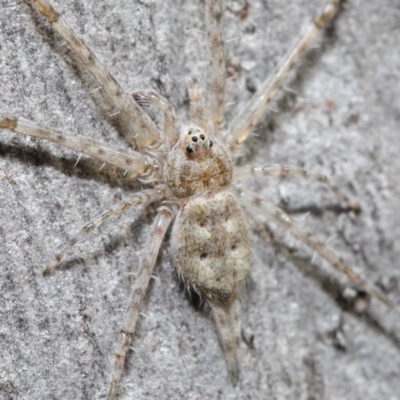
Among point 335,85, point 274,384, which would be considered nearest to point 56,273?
point 274,384

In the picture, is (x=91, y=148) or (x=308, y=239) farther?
(x=308, y=239)

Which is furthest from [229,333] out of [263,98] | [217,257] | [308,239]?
[263,98]

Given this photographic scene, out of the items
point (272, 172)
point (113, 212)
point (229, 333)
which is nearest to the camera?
point (113, 212)

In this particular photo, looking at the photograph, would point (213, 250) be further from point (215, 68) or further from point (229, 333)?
point (215, 68)

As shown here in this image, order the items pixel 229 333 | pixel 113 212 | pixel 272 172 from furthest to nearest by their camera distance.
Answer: pixel 272 172 → pixel 229 333 → pixel 113 212

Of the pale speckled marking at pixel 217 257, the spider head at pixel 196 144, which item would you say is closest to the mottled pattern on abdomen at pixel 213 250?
the pale speckled marking at pixel 217 257
